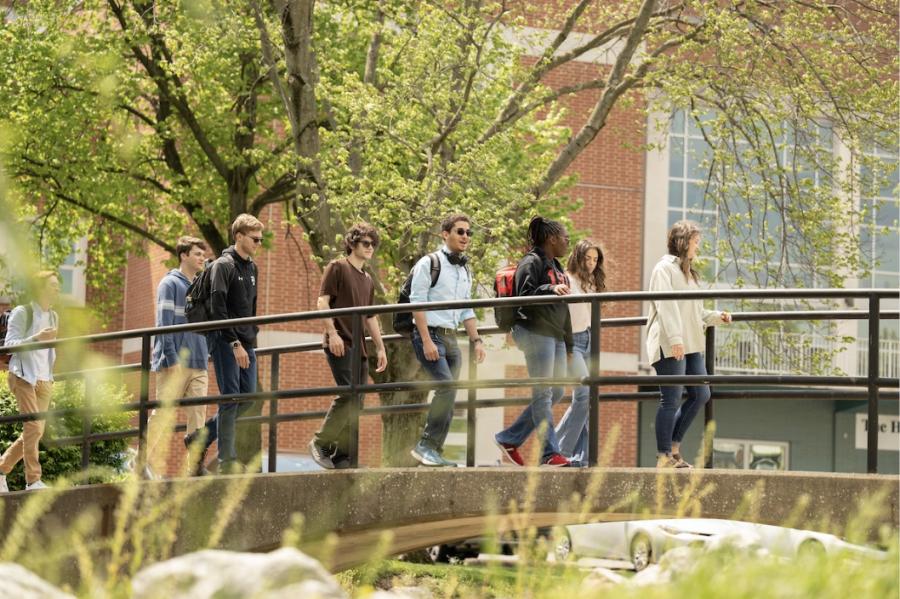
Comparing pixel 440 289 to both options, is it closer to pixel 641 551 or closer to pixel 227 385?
pixel 227 385

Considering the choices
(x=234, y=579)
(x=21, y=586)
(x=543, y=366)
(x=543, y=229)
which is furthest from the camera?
(x=543, y=229)

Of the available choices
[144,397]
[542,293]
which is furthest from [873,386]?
[144,397]

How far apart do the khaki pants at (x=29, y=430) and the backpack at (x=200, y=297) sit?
1297 mm

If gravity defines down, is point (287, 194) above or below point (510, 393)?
above

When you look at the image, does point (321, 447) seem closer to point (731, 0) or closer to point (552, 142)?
point (731, 0)

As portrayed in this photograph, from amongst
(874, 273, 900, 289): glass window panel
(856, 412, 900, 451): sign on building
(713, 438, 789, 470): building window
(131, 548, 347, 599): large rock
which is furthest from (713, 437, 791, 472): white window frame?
(131, 548, 347, 599): large rock

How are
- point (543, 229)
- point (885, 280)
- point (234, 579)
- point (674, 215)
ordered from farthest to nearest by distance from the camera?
point (885, 280) → point (674, 215) → point (543, 229) → point (234, 579)

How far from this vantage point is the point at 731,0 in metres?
15.4

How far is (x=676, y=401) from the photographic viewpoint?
8.59 metres

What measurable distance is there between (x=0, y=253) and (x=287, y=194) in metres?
18.2

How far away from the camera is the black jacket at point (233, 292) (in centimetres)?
916

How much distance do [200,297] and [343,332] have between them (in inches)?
39.5

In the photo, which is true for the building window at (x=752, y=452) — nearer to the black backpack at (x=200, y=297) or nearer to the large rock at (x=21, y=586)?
the black backpack at (x=200, y=297)

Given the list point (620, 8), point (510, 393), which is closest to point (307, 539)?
point (620, 8)
